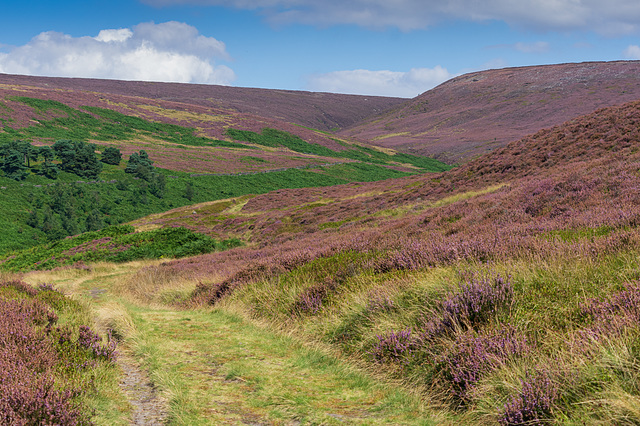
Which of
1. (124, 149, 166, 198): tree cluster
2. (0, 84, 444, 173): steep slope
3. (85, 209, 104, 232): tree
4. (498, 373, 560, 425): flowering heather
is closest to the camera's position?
(498, 373, 560, 425): flowering heather

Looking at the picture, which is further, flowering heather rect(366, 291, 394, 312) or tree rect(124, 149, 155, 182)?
tree rect(124, 149, 155, 182)

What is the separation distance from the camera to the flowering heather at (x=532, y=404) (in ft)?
10.1

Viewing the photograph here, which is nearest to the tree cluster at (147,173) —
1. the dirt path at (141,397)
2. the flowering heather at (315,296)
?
the flowering heather at (315,296)

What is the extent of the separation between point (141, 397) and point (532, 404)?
397cm

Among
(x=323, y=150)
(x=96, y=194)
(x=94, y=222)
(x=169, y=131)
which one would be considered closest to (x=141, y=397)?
(x=94, y=222)

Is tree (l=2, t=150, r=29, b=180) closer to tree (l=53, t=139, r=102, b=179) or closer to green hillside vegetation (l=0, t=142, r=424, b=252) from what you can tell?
green hillside vegetation (l=0, t=142, r=424, b=252)

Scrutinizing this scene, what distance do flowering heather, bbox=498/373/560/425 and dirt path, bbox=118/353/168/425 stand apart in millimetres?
3103

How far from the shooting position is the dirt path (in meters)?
3.95

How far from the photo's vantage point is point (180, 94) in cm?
18838

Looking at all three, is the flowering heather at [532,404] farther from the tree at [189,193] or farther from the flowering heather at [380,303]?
the tree at [189,193]

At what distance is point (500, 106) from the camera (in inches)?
5797

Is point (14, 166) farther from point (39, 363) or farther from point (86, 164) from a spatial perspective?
point (39, 363)

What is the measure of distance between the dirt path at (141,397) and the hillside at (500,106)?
4396 inches

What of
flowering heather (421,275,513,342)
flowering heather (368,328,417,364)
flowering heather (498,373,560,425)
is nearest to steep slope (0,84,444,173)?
flowering heather (368,328,417,364)
